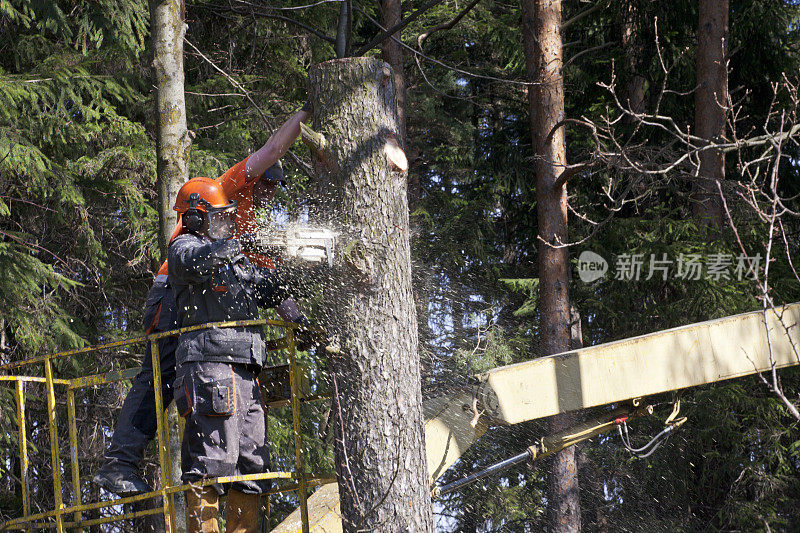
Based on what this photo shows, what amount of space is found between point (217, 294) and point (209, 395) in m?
0.59

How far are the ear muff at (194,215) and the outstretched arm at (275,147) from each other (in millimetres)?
476

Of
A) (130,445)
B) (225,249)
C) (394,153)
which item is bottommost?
(130,445)

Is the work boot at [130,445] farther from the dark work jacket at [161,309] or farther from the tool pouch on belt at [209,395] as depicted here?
the tool pouch on belt at [209,395]

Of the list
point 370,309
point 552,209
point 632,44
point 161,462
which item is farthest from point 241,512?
point 632,44

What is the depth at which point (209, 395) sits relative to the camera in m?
4.59

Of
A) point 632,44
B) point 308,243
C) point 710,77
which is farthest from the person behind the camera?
point 632,44

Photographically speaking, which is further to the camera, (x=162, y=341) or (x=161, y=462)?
(x=162, y=341)

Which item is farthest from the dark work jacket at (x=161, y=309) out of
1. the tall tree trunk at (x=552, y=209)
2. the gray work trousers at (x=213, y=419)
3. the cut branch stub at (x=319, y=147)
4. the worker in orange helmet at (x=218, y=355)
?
the tall tree trunk at (x=552, y=209)

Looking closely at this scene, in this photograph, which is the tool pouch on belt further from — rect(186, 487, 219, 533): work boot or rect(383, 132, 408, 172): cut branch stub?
rect(383, 132, 408, 172): cut branch stub

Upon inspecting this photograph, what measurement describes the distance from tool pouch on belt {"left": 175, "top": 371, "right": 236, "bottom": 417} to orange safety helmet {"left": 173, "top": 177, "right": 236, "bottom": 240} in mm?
871

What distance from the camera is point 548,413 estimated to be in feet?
16.2

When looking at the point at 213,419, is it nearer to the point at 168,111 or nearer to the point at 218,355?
the point at 218,355

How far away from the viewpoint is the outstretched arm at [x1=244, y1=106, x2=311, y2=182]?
187 inches

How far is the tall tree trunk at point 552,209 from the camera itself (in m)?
10.4
